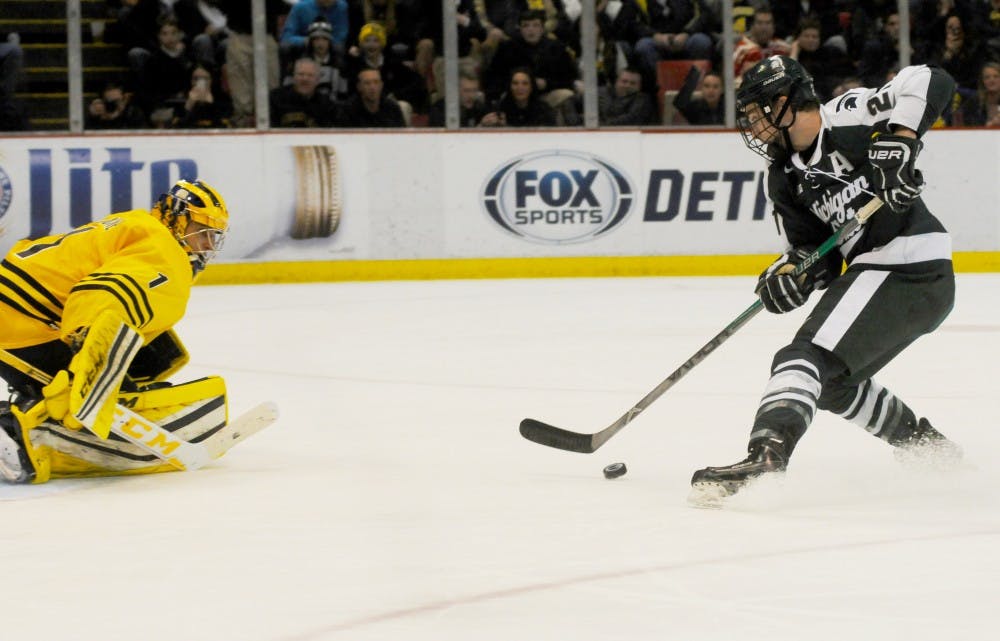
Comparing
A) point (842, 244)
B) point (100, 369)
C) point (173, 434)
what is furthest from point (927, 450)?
point (100, 369)

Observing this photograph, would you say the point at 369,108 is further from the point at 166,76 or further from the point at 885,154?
the point at 885,154

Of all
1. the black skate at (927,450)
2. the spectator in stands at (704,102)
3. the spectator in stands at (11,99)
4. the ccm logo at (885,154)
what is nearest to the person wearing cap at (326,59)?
the spectator in stands at (11,99)

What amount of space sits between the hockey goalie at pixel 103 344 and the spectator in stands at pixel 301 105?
5.52m

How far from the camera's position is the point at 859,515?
3.07 metres

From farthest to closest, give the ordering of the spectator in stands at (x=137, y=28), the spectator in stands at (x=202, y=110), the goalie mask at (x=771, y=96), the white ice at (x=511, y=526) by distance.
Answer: the spectator in stands at (x=137, y=28) < the spectator in stands at (x=202, y=110) < the goalie mask at (x=771, y=96) < the white ice at (x=511, y=526)

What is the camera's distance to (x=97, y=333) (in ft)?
10.8

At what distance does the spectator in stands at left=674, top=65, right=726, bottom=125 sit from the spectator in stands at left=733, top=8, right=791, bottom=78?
0.16 m

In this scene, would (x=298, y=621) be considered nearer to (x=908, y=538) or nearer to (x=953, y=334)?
(x=908, y=538)

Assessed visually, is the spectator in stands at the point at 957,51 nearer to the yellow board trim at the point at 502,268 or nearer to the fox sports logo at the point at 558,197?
the yellow board trim at the point at 502,268

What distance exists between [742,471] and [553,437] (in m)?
Answer: 0.78

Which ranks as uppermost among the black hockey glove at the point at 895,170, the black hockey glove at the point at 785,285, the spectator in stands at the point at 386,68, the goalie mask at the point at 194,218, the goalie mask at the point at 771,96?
the spectator in stands at the point at 386,68

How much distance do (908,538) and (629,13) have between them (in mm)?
7151

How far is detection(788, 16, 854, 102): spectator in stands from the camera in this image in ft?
31.3

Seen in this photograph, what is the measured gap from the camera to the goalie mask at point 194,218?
353cm
